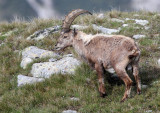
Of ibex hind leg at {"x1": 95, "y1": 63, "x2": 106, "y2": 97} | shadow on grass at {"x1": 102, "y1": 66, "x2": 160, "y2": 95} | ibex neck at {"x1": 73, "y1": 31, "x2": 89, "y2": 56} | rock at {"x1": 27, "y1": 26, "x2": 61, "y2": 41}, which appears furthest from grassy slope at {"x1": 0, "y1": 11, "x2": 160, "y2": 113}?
rock at {"x1": 27, "y1": 26, "x2": 61, "y2": 41}

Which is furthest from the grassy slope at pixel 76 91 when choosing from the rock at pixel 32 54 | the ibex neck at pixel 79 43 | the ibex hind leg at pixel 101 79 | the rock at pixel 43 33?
the rock at pixel 43 33

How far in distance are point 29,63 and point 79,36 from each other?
240cm

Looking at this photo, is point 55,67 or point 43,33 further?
point 43,33

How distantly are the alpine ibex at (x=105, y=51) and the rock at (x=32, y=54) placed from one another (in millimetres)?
1605

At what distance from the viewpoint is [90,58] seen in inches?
260

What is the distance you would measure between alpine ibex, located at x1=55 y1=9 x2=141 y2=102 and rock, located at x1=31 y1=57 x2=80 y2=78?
70 centimetres

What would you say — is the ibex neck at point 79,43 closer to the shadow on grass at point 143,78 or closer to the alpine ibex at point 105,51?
the alpine ibex at point 105,51

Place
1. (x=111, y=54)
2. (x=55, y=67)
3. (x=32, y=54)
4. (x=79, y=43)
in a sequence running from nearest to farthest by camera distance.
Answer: (x=111, y=54)
(x=79, y=43)
(x=55, y=67)
(x=32, y=54)

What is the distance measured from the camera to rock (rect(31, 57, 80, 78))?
755 cm

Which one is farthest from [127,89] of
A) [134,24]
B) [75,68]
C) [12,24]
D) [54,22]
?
[12,24]

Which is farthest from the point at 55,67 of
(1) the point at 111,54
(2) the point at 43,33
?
(2) the point at 43,33

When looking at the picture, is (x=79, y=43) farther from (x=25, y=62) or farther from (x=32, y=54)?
(x=32, y=54)

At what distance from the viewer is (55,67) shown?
25.5 ft

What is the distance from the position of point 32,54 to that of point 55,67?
1.74 meters
